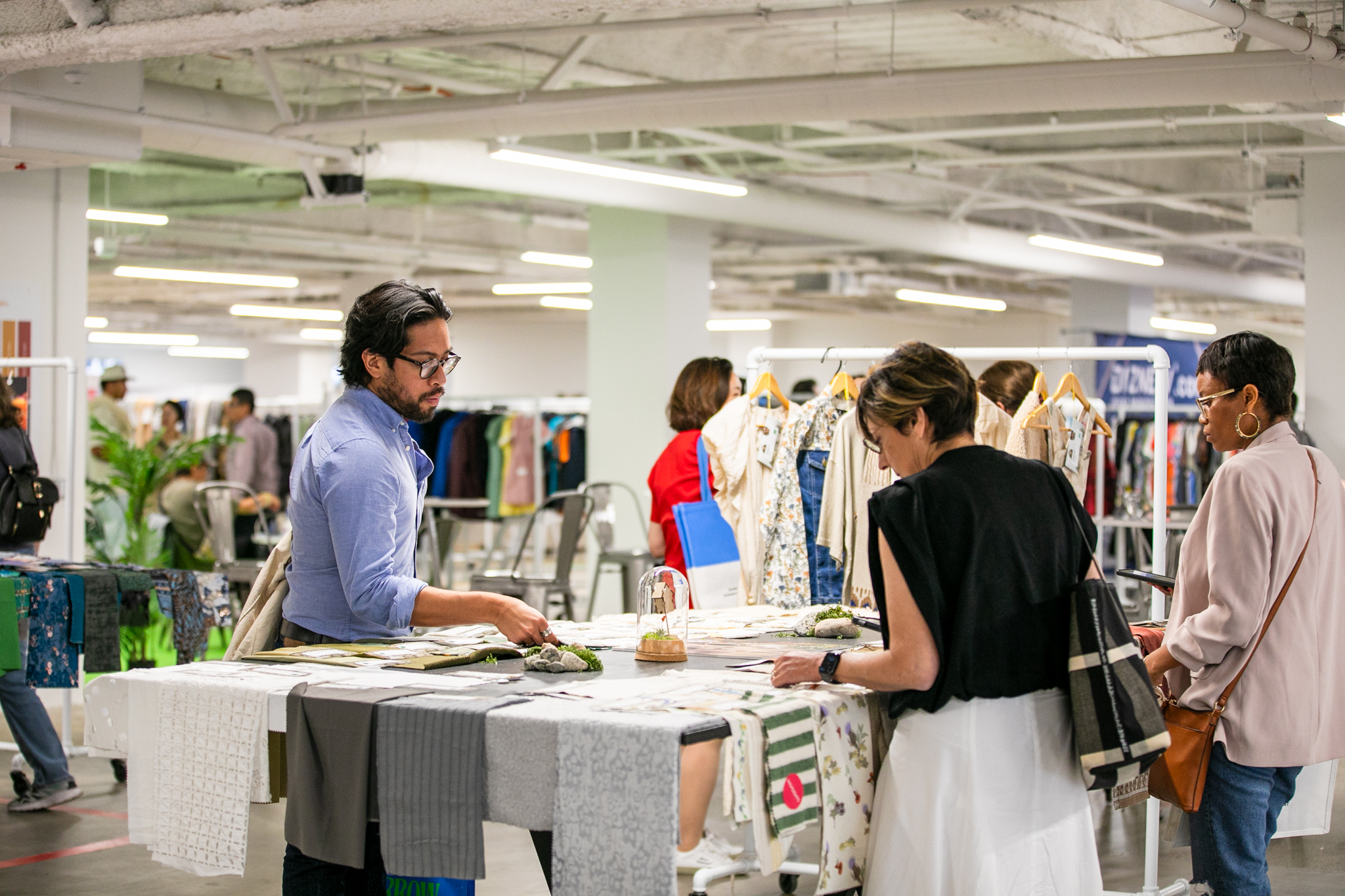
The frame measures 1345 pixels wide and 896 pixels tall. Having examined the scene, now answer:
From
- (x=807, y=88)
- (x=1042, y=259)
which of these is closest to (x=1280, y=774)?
(x=807, y=88)

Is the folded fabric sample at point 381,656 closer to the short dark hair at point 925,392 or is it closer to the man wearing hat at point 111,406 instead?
the short dark hair at point 925,392

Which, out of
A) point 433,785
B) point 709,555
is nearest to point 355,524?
point 433,785

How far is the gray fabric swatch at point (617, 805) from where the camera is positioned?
6.57 feet

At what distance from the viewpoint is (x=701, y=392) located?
5258 millimetres

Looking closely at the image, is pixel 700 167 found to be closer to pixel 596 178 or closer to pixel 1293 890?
pixel 596 178

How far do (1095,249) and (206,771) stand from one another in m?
10.7

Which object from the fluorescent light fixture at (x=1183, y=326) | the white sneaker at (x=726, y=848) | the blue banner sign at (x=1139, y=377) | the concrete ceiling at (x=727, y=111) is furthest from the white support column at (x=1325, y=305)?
the fluorescent light fixture at (x=1183, y=326)

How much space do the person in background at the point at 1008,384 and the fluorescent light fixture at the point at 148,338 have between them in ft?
63.0

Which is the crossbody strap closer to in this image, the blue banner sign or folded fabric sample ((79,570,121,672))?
folded fabric sample ((79,570,121,672))

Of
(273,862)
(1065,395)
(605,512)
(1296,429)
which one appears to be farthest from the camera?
(605,512)

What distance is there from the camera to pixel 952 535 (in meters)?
2.25

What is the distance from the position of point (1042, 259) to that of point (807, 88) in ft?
23.8

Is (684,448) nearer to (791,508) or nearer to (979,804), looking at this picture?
(791,508)

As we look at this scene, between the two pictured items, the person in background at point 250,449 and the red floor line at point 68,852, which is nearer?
the red floor line at point 68,852
